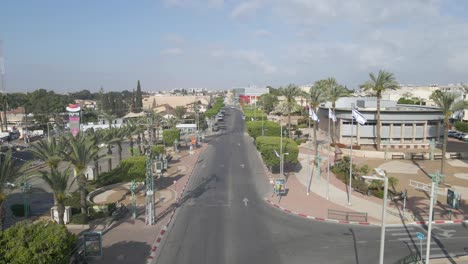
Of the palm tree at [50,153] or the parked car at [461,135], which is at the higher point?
the palm tree at [50,153]

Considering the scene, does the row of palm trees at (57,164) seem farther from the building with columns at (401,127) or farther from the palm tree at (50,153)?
the building with columns at (401,127)

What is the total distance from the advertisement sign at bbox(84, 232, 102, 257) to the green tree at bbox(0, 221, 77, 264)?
2.43m

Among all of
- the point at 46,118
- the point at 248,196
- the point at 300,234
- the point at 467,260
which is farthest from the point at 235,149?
the point at 46,118

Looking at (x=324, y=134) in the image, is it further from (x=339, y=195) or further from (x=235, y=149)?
(x=339, y=195)

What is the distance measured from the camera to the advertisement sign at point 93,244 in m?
23.2

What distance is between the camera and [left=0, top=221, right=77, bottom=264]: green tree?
58.1ft

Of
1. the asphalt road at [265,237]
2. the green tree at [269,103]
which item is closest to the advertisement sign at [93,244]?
the asphalt road at [265,237]

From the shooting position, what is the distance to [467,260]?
23.4m

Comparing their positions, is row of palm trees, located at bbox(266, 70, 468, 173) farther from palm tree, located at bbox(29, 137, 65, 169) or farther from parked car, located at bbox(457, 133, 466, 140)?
palm tree, located at bbox(29, 137, 65, 169)

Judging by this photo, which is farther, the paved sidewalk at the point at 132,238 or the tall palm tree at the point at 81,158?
the tall palm tree at the point at 81,158

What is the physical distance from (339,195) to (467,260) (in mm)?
17024

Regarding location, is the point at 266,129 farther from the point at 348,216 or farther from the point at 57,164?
the point at 57,164

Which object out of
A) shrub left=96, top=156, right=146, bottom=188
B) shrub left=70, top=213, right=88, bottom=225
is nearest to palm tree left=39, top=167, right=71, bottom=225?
shrub left=70, top=213, right=88, bottom=225

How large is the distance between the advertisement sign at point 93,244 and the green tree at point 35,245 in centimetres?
243
